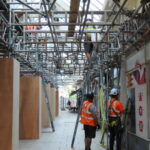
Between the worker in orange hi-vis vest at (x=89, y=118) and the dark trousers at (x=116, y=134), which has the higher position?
the worker in orange hi-vis vest at (x=89, y=118)

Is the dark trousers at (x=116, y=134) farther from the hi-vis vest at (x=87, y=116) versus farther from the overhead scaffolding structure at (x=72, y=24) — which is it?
the overhead scaffolding structure at (x=72, y=24)

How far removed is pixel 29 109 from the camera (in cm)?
1311

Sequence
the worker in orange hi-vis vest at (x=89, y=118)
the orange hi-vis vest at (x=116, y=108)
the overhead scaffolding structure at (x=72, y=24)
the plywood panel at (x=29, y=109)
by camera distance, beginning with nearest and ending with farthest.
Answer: the overhead scaffolding structure at (x=72, y=24) < the worker in orange hi-vis vest at (x=89, y=118) < the orange hi-vis vest at (x=116, y=108) < the plywood panel at (x=29, y=109)

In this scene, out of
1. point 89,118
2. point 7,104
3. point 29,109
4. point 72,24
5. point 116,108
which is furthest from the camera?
point 29,109

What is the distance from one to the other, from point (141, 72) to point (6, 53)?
156 inches

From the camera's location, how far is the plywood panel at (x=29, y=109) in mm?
13062

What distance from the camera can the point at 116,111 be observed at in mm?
9484

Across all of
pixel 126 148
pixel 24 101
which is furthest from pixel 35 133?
pixel 126 148

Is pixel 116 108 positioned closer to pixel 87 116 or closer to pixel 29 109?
pixel 87 116

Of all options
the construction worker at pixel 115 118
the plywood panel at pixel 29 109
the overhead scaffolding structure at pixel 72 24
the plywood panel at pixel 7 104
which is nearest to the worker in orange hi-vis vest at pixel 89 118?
the construction worker at pixel 115 118

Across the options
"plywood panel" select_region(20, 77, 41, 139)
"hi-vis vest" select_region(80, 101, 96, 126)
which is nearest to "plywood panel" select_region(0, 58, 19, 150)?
"hi-vis vest" select_region(80, 101, 96, 126)

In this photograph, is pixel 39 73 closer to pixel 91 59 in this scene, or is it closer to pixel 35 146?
pixel 91 59

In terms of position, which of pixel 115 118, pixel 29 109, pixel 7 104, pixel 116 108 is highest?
pixel 7 104

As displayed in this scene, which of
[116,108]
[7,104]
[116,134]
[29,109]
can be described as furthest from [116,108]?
[29,109]
